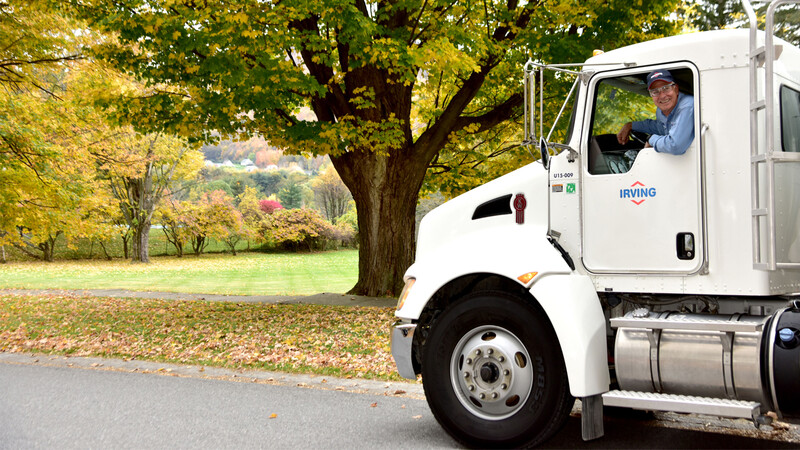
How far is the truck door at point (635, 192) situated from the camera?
4590 millimetres

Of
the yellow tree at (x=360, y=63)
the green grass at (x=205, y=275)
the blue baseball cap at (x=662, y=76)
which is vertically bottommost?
the green grass at (x=205, y=275)

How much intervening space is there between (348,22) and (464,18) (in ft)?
11.8

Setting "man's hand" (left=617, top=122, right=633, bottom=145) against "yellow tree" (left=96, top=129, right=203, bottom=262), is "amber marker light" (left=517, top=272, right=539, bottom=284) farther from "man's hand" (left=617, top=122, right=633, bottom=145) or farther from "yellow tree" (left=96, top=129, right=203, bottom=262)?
"yellow tree" (left=96, top=129, right=203, bottom=262)

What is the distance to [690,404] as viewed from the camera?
422 centimetres

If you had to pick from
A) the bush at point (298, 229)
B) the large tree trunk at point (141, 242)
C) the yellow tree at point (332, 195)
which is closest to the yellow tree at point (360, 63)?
the large tree trunk at point (141, 242)

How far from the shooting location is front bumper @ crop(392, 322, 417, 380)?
5.30m

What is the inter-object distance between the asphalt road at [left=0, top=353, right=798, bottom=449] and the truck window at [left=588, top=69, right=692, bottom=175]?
203cm

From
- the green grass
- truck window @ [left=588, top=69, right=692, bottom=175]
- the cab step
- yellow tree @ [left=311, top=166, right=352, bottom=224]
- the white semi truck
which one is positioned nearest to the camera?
the cab step

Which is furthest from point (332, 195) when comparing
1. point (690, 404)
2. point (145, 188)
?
point (690, 404)

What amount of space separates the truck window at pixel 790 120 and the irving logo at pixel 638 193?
879mm

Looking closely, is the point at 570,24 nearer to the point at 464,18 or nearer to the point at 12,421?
the point at 464,18

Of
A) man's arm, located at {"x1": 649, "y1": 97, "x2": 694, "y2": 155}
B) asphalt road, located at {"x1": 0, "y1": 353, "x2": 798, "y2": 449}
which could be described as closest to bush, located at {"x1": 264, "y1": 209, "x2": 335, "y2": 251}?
asphalt road, located at {"x1": 0, "y1": 353, "x2": 798, "y2": 449}

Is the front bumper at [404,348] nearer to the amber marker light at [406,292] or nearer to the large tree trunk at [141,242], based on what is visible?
the amber marker light at [406,292]

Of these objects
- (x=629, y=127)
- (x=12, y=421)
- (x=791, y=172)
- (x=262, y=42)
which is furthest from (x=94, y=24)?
(x=791, y=172)
